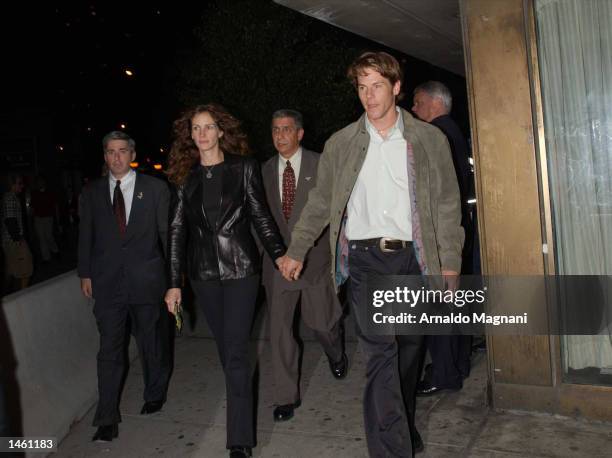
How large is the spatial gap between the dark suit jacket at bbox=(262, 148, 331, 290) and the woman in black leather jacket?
76 centimetres

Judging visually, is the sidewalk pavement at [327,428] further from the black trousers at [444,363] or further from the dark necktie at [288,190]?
the dark necktie at [288,190]

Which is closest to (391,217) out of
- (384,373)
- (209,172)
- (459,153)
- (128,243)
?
(384,373)

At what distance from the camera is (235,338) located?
373 cm

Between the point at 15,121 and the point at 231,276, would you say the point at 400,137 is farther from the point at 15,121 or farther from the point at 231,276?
the point at 15,121

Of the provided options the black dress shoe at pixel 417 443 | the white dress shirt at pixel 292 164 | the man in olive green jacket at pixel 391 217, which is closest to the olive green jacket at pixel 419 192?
→ the man in olive green jacket at pixel 391 217

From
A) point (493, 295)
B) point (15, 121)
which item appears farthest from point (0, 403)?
point (15, 121)

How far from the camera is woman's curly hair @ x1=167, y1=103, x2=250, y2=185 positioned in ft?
13.0

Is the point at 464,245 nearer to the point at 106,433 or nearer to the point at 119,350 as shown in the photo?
the point at 119,350

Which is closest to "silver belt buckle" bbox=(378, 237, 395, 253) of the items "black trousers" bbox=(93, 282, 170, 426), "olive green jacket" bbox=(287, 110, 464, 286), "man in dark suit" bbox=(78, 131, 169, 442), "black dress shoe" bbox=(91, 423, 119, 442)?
"olive green jacket" bbox=(287, 110, 464, 286)

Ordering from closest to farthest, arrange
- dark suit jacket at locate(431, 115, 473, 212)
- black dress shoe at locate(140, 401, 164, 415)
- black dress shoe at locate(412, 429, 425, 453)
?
black dress shoe at locate(412, 429, 425, 453) < dark suit jacket at locate(431, 115, 473, 212) < black dress shoe at locate(140, 401, 164, 415)

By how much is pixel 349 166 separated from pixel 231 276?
951 millimetres

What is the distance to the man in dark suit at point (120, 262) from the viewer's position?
431 centimetres

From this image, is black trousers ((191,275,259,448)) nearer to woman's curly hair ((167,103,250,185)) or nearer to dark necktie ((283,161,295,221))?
woman's curly hair ((167,103,250,185))

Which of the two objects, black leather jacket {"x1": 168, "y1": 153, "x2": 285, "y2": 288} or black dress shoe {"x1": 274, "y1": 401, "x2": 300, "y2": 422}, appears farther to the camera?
black dress shoe {"x1": 274, "y1": 401, "x2": 300, "y2": 422}
